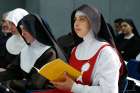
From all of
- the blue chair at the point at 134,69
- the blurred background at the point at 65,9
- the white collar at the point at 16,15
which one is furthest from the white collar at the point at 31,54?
the blurred background at the point at 65,9

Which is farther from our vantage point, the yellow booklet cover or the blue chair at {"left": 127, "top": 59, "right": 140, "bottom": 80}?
the blue chair at {"left": 127, "top": 59, "right": 140, "bottom": 80}

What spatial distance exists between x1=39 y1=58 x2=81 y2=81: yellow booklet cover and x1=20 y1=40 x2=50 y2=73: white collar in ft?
3.77

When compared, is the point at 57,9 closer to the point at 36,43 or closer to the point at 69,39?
the point at 69,39

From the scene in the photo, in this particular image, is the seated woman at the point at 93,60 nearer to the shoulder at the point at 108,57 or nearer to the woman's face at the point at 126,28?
the shoulder at the point at 108,57

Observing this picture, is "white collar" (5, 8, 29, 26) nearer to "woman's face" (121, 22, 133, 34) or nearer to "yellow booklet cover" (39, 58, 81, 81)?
"yellow booklet cover" (39, 58, 81, 81)

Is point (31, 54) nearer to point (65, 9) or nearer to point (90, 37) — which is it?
point (90, 37)

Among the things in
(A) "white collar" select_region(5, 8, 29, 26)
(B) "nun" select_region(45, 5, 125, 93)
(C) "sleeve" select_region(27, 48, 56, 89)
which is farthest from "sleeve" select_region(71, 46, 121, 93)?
(A) "white collar" select_region(5, 8, 29, 26)

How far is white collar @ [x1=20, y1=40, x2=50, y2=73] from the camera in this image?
453 centimetres

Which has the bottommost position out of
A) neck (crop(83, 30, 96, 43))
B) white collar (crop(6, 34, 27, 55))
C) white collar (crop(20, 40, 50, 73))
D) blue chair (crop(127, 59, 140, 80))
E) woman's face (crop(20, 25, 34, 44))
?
blue chair (crop(127, 59, 140, 80))

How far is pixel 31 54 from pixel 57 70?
1390 millimetres

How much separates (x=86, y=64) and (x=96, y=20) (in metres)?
0.35

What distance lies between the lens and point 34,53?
461 cm

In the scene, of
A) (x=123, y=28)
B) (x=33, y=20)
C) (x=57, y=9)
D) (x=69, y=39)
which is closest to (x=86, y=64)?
(x=33, y=20)

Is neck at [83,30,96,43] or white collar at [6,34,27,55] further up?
neck at [83,30,96,43]
